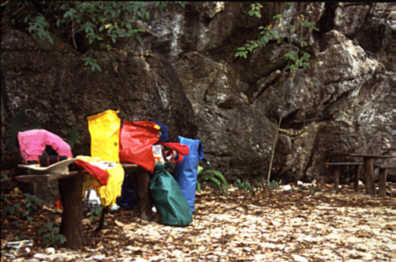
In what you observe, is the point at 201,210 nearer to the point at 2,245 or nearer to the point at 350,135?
the point at 2,245

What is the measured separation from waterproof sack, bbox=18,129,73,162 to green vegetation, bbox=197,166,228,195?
9.35 feet

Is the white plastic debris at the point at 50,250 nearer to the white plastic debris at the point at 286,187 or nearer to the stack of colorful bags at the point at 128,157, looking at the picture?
the stack of colorful bags at the point at 128,157

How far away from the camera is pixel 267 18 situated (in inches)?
289

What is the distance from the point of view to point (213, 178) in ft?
19.7

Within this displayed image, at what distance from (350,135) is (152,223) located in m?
3.84

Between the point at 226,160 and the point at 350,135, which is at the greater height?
the point at 350,135

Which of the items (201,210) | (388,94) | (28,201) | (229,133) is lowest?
(201,210)

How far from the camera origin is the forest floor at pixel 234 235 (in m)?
2.99

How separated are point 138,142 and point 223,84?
343cm

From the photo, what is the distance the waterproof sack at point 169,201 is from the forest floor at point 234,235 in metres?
0.09

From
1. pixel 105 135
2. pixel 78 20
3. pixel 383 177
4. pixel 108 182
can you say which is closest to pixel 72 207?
pixel 108 182

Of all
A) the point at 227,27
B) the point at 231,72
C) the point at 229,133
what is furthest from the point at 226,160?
the point at 227,27

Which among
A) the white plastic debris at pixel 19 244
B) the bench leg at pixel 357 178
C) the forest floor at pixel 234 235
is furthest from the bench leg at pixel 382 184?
the white plastic debris at pixel 19 244

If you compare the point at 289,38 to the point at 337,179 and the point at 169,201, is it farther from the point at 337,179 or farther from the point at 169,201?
the point at 169,201
